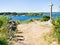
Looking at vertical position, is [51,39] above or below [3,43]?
below

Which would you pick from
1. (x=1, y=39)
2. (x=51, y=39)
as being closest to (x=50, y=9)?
(x=51, y=39)

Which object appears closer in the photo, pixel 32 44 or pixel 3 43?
pixel 3 43

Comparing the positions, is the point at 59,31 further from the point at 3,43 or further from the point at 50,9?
the point at 50,9

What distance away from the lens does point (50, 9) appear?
73.3ft

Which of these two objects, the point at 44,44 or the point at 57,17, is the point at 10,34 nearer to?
the point at 44,44

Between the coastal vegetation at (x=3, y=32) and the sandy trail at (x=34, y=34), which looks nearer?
the coastal vegetation at (x=3, y=32)

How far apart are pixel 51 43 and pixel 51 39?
2.27ft

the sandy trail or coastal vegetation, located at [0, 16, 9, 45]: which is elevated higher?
coastal vegetation, located at [0, 16, 9, 45]

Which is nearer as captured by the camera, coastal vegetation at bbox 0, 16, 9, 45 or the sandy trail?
coastal vegetation at bbox 0, 16, 9, 45

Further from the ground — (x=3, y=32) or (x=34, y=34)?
(x=3, y=32)

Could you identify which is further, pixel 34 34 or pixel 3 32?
pixel 34 34

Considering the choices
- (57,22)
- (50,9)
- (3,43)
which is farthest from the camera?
(50,9)

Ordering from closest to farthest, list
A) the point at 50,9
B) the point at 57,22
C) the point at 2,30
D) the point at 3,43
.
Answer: the point at 3,43 → the point at 2,30 → the point at 57,22 → the point at 50,9

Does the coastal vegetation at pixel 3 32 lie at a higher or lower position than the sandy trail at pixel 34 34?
higher
